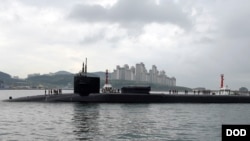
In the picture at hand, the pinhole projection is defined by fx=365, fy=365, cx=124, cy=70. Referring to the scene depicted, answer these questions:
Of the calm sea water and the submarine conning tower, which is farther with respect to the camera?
the submarine conning tower

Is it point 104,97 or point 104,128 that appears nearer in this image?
point 104,128

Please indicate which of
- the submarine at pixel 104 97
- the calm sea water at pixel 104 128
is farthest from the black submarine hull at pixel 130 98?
the calm sea water at pixel 104 128

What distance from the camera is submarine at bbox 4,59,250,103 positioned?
50125 millimetres

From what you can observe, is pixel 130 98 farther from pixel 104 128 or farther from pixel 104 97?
pixel 104 128

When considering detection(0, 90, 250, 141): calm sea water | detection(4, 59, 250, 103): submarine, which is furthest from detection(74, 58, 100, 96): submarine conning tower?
detection(0, 90, 250, 141): calm sea water

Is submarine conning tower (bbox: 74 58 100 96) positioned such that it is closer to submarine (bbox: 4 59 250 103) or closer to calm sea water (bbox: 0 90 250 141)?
submarine (bbox: 4 59 250 103)

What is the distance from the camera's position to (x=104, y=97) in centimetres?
5150

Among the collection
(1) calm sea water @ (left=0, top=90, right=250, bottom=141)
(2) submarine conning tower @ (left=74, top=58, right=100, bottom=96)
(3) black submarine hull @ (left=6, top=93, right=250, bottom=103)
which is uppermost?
(2) submarine conning tower @ (left=74, top=58, right=100, bottom=96)

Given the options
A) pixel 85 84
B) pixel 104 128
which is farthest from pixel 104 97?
pixel 104 128

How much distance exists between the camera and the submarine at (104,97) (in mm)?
50125

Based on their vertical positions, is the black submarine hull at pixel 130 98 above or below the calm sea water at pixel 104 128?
above

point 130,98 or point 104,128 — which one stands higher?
point 130,98

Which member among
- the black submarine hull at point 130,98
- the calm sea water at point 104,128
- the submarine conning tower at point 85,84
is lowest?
the calm sea water at point 104,128

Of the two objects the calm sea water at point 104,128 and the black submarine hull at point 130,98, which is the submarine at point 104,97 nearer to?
the black submarine hull at point 130,98
